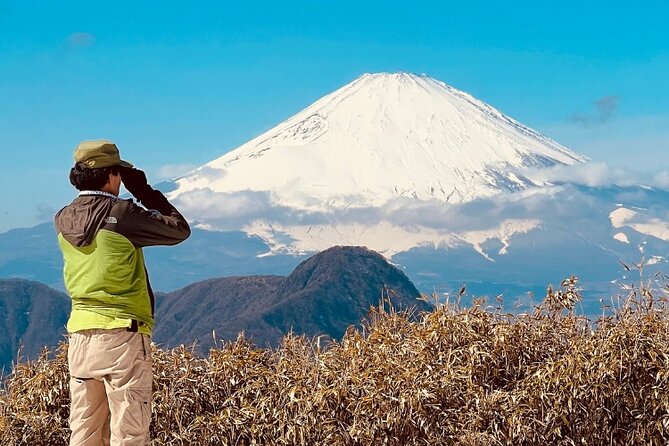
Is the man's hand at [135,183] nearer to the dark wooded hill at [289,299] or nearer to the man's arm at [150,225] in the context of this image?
the man's arm at [150,225]

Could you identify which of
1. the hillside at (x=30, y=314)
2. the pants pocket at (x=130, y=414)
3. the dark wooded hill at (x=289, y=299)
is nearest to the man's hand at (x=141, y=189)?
the pants pocket at (x=130, y=414)

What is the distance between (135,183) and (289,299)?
11337 cm

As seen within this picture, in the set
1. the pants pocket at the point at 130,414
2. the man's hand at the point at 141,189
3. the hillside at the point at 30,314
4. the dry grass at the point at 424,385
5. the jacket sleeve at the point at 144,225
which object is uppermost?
the man's hand at the point at 141,189

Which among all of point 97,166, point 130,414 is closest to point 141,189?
point 97,166

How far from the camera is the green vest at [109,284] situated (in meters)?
3.88

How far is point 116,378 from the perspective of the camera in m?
3.93

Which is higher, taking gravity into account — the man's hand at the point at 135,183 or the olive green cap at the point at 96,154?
the olive green cap at the point at 96,154

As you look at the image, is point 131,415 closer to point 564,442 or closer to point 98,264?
point 98,264

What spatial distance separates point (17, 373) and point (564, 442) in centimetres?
307

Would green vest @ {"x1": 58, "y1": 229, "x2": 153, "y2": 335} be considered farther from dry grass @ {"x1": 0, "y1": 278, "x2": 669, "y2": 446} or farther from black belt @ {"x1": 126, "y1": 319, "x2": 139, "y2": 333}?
dry grass @ {"x1": 0, "y1": 278, "x2": 669, "y2": 446}

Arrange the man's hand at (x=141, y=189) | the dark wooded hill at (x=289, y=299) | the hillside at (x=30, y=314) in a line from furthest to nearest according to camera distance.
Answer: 1. the hillside at (x=30, y=314)
2. the dark wooded hill at (x=289, y=299)
3. the man's hand at (x=141, y=189)

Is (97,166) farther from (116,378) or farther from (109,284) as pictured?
(116,378)

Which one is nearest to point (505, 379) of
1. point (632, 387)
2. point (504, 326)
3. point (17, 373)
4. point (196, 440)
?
point (504, 326)

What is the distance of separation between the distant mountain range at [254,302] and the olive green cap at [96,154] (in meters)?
92.9
